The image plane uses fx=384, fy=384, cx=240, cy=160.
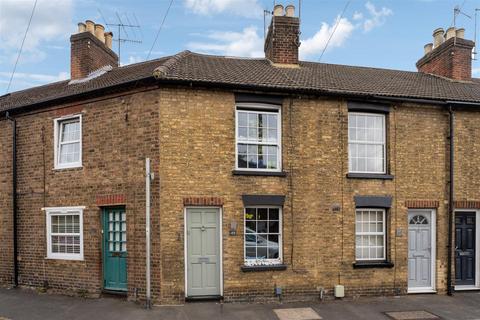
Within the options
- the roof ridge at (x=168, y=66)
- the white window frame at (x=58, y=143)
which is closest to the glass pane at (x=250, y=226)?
the roof ridge at (x=168, y=66)

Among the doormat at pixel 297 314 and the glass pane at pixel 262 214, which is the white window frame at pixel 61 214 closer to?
the glass pane at pixel 262 214

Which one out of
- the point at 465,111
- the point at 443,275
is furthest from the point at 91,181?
the point at 465,111

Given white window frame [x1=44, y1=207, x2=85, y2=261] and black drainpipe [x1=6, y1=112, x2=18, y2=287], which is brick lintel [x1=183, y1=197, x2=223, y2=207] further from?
black drainpipe [x1=6, y1=112, x2=18, y2=287]

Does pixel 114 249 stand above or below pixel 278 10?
below

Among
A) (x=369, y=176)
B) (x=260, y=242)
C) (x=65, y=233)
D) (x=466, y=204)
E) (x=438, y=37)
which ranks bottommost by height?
(x=260, y=242)

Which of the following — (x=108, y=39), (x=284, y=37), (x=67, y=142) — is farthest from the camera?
(x=108, y=39)

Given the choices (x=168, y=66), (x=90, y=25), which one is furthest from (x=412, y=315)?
(x=90, y=25)

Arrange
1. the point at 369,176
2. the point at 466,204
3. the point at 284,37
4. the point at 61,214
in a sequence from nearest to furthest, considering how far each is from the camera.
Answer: the point at 369,176 < the point at 61,214 < the point at 466,204 < the point at 284,37

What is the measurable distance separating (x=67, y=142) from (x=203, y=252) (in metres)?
4.97

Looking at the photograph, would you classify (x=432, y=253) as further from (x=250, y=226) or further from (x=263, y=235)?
(x=250, y=226)

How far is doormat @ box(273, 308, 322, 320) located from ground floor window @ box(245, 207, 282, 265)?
4.21ft

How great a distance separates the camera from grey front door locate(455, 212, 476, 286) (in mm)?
11109

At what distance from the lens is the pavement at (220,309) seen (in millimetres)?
8406

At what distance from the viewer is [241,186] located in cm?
973
